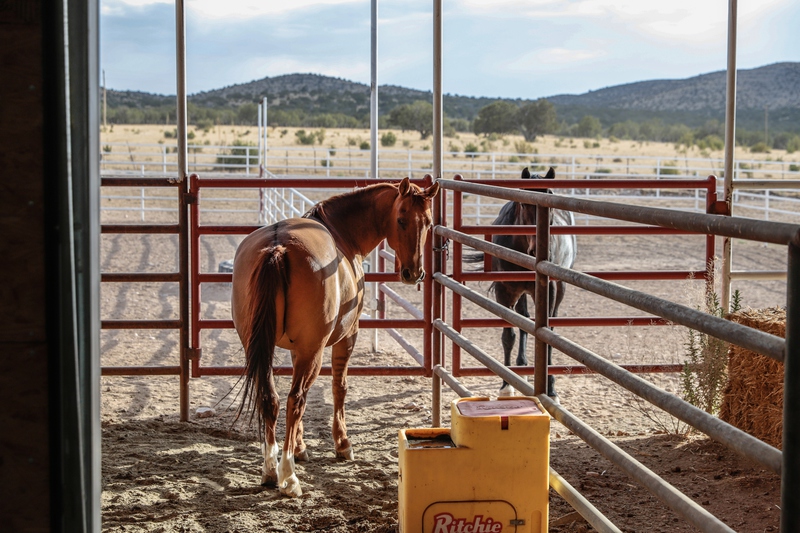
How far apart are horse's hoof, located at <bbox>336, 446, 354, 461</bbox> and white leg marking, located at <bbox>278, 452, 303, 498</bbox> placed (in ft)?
2.04

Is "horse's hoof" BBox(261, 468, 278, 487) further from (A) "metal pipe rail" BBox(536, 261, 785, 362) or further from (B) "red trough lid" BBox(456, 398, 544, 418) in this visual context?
(A) "metal pipe rail" BBox(536, 261, 785, 362)

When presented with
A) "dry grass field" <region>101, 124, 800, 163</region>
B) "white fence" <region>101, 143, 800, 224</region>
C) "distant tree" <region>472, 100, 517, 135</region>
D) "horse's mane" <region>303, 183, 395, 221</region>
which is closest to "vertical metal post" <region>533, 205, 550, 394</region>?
"horse's mane" <region>303, 183, 395, 221</region>

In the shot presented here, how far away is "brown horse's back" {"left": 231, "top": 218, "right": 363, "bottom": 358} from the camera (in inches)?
152

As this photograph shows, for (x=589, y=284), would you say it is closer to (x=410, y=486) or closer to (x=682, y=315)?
(x=682, y=315)

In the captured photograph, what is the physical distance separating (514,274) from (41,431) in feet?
12.5

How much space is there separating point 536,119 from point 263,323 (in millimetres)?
59228

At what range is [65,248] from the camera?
1833mm

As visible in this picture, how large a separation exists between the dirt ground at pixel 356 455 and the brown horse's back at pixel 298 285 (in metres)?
0.47

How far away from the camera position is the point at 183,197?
16.7 feet

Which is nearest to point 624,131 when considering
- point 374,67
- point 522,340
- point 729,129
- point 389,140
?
point 389,140

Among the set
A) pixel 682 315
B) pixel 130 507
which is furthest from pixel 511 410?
pixel 130 507

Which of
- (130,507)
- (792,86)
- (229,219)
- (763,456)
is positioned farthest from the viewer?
(792,86)

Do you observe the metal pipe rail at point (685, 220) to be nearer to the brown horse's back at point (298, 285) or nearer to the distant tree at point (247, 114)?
the brown horse's back at point (298, 285)

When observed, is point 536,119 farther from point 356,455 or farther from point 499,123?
point 356,455
